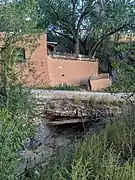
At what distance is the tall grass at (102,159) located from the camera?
11.7 ft

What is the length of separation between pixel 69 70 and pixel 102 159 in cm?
1980

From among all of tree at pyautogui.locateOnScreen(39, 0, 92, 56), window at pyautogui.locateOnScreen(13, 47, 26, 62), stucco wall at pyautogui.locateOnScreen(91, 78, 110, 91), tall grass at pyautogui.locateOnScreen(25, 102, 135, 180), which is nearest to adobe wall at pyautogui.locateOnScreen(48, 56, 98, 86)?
stucco wall at pyautogui.locateOnScreen(91, 78, 110, 91)

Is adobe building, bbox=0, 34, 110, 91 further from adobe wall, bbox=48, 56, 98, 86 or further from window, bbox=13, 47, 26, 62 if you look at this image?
window, bbox=13, 47, 26, 62

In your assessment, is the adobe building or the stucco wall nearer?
the adobe building

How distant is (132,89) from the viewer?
5.91m

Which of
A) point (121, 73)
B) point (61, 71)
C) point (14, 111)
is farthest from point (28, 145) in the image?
point (61, 71)

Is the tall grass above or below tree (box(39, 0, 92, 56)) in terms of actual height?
below

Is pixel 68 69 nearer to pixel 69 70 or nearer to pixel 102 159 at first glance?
pixel 69 70

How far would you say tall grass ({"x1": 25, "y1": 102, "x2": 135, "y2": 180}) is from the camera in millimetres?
3568

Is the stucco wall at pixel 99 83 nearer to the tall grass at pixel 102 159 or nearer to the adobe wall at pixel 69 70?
the adobe wall at pixel 69 70

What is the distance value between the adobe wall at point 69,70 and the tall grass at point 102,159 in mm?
15960

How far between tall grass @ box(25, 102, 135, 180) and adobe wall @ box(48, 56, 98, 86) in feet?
52.4

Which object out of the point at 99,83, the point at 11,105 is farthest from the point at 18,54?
the point at 99,83

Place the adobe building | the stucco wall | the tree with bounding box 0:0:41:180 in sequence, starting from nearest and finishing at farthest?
the tree with bounding box 0:0:41:180 → the adobe building → the stucco wall
